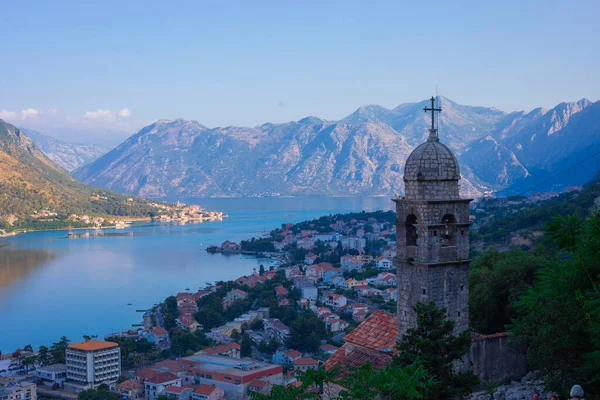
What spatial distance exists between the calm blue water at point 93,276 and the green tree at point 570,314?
1056 inches

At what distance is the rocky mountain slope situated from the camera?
87812 millimetres

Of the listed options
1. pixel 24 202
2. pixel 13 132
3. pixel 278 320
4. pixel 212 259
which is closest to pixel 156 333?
pixel 278 320

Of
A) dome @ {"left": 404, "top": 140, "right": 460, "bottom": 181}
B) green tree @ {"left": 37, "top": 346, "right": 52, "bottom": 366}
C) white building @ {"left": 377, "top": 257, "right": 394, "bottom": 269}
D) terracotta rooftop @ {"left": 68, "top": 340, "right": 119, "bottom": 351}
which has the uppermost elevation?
dome @ {"left": 404, "top": 140, "right": 460, "bottom": 181}

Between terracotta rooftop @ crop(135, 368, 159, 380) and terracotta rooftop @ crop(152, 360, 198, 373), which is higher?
terracotta rooftop @ crop(152, 360, 198, 373)

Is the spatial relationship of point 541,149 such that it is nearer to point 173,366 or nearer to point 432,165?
point 173,366

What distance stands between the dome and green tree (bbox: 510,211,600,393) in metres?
1.19

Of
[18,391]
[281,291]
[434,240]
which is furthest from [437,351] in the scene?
[281,291]

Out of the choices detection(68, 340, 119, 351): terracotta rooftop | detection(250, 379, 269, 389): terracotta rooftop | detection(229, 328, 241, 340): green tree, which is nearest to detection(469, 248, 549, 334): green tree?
detection(250, 379, 269, 389): terracotta rooftop

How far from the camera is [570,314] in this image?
21.5 ft

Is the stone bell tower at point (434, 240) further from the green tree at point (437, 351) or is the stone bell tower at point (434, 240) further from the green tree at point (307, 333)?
the green tree at point (307, 333)

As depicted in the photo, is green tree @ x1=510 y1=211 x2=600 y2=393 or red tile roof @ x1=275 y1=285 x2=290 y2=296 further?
red tile roof @ x1=275 y1=285 x2=290 y2=296

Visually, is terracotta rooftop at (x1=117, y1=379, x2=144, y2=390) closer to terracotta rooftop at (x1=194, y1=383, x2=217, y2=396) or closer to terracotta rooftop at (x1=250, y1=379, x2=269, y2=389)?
terracotta rooftop at (x1=194, y1=383, x2=217, y2=396)

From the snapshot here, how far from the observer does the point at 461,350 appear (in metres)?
6.75

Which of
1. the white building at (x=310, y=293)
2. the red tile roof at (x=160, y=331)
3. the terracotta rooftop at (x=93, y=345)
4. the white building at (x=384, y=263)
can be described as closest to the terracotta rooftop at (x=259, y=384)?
the terracotta rooftop at (x=93, y=345)
